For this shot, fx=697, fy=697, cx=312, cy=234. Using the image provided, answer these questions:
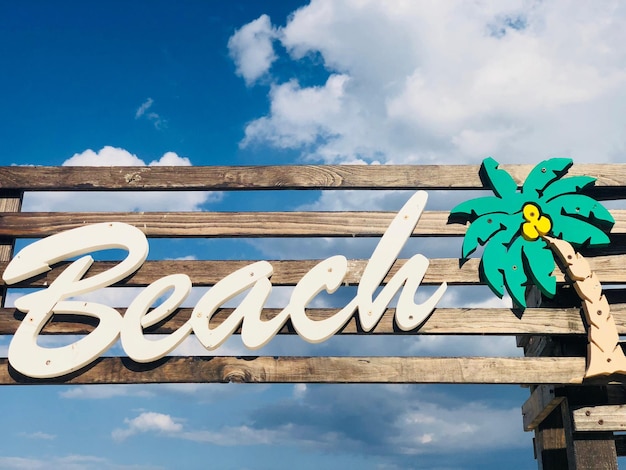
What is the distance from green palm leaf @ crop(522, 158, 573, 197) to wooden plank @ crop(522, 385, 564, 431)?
192 cm

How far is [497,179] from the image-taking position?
702cm

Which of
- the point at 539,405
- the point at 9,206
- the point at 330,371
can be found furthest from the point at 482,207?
the point at 9,206

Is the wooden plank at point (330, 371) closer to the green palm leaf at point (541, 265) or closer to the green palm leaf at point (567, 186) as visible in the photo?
the green palm leaf at point (541, 265)

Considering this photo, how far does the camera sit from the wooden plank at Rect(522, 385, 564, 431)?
6668 millimetres

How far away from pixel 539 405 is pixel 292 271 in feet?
9.45

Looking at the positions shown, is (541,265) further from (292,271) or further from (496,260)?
(292,271)

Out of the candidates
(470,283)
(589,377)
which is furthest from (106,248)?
(589,377)

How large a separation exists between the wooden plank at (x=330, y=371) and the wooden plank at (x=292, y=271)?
0.79 meters

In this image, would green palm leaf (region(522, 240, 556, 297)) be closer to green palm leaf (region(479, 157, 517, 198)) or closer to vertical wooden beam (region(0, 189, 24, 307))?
green palm leaf (region(479, 157, 517, 198))

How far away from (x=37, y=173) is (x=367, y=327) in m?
3.76

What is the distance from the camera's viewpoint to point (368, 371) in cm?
630

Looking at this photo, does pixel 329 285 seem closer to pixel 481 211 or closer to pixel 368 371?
pixel 368 371

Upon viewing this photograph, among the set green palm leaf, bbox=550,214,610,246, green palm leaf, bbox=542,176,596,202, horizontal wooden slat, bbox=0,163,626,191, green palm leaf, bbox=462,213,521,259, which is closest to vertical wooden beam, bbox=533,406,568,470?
green palm leaf, bbox=550,214,610,246

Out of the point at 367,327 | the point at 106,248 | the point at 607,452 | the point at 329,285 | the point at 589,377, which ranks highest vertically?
the point at 106,248
